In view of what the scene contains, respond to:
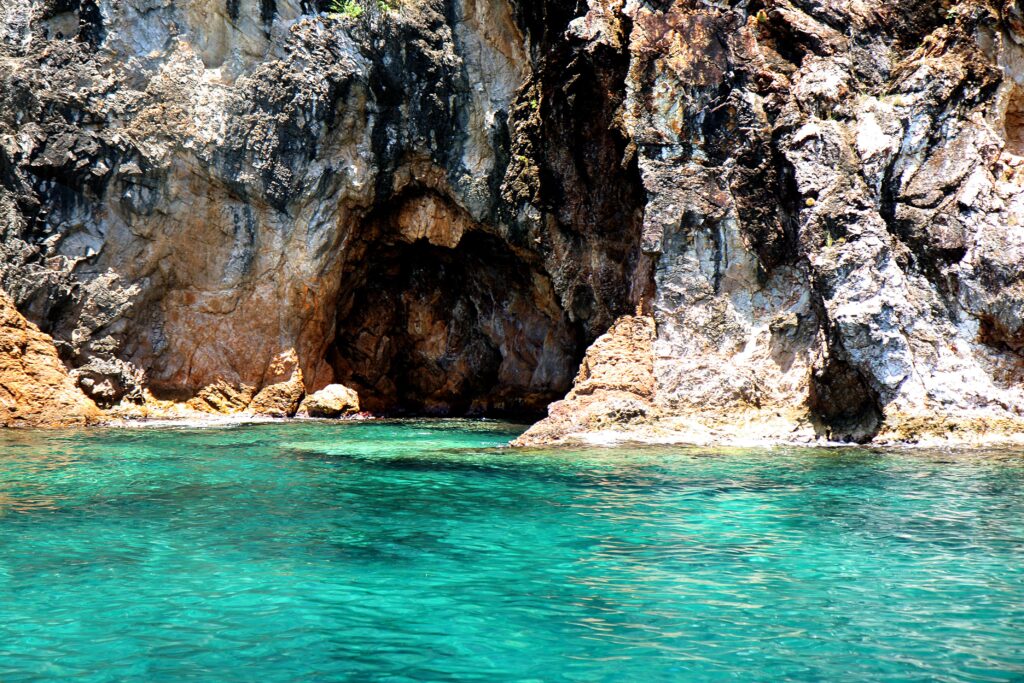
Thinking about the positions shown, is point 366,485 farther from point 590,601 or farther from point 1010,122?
point 1010,122

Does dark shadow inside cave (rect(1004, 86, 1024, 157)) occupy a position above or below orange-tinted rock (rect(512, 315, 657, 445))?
above

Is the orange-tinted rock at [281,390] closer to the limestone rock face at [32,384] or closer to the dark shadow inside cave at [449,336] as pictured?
the dark shadow inside cave at [449,336]

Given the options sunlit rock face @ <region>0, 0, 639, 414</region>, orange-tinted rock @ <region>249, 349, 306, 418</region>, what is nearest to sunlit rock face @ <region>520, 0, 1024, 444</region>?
sunlit rock face @ <region>0, 0, 639, 414</region>

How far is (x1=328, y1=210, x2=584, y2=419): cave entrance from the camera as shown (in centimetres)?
2442

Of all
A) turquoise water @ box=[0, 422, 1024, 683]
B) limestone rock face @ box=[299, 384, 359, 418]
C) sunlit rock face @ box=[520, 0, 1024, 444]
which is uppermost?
sunlit rock face @ box=[520, 0, 1024, 444]

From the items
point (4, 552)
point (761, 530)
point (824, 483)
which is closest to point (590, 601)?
point (761, 530)

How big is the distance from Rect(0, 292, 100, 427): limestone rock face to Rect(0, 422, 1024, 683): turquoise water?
700 centimetres

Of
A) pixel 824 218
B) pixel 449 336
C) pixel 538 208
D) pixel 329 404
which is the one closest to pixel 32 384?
pixel 329 404

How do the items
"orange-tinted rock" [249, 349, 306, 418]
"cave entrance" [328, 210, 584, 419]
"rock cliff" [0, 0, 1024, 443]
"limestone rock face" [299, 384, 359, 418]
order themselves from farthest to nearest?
"cave entrance" [328, 210, 584, 419]
"limestone rock face" [299, 384, 359, 418]
"orange-tinted rock" [249, 349, 306, 418]
"rock cliff" [0, 0, 1024, 443]

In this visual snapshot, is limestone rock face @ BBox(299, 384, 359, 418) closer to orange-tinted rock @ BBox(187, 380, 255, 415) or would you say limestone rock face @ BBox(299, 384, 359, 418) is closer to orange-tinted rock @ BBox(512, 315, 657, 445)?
orange-tinted rock @ BBox(187, 380, 255, 415)

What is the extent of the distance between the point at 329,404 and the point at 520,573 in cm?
1653

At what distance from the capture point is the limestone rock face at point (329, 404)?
22.7 metres

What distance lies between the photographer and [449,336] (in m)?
26.0

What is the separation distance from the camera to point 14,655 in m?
5.05
